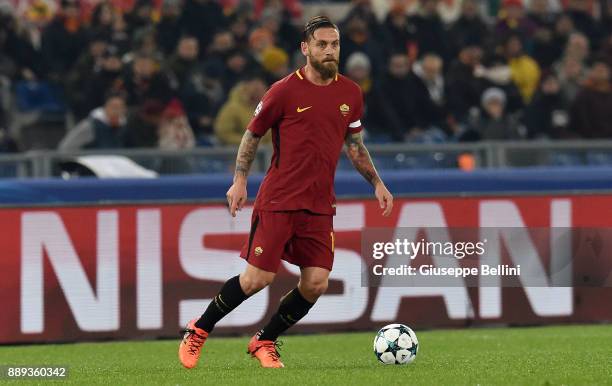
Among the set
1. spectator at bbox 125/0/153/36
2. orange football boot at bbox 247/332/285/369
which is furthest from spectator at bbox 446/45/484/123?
orange football boot at bbox 247/332/285/369

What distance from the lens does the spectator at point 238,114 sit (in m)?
16.4

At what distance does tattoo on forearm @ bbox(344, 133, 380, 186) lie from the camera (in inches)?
367

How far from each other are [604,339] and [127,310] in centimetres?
400

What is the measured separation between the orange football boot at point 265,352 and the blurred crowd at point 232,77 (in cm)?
651

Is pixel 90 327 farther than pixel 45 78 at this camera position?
No

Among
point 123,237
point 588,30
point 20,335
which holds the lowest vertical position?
point 20,335

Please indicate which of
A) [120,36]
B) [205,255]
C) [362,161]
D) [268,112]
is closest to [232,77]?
[120,36]

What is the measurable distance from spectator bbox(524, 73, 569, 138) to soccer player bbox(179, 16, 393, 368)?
9693mm

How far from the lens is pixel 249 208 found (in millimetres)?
12867

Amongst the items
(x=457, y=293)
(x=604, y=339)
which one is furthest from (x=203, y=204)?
(x=604, y=339)

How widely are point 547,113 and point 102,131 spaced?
20.0ft

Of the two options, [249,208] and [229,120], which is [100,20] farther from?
[249,208]

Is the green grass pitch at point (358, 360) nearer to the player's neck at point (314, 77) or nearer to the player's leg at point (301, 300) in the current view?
the player's leg at point (301, 300)

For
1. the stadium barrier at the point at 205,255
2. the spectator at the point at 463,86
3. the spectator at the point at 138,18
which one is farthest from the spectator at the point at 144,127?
the spectator at the point at 463,86
